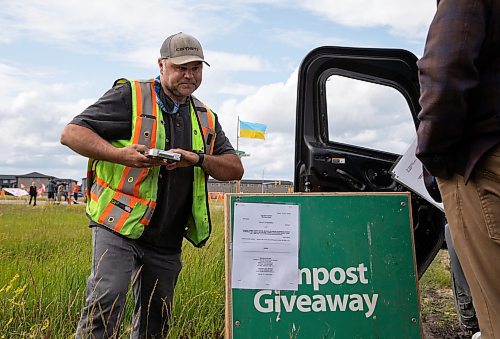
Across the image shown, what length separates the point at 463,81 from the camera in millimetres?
2090

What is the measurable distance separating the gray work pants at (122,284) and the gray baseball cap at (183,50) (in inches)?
43.9

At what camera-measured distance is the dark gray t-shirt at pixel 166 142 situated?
3.44 m

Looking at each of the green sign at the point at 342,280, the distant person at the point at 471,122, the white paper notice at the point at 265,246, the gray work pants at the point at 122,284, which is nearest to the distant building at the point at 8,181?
the gray work pants at the point at 122,284

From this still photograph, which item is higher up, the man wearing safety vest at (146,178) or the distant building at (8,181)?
the distant building at (8,181)

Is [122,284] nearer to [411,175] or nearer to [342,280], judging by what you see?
[342,280]

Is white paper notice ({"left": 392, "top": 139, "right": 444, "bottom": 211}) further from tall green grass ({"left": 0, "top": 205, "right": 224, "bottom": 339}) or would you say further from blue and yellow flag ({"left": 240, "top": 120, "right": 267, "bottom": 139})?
blue and yellow flag ({"left": 240, "top": 120, "right": 267, "bottom": 139})

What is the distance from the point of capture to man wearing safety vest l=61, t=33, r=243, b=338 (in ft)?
10.8

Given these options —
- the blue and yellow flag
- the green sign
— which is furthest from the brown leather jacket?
the blue and yellow flag

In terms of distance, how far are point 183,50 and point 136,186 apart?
2.86ft

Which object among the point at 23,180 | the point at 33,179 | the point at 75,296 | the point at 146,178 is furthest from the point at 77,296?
the point at 23,180

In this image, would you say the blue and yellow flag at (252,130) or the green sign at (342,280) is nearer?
the green sign at (342,280)

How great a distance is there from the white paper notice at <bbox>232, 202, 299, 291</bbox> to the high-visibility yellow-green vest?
0.90 ft

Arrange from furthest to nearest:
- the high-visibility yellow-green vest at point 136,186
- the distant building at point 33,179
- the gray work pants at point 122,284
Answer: the distant building at point 33,179, the high-visibility yellow-green vest at point 136,186, the gray work pants at point 122,284

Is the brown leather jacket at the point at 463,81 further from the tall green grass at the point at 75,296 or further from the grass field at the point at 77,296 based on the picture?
the tall green grass at the point at 75,296
